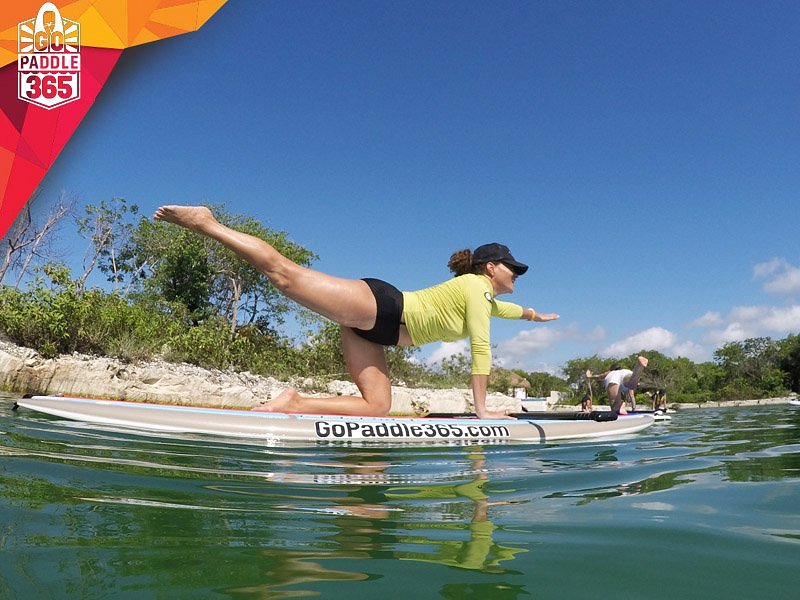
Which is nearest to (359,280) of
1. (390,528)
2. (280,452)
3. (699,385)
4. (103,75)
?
(280,452)

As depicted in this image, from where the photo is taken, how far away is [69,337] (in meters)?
11.8

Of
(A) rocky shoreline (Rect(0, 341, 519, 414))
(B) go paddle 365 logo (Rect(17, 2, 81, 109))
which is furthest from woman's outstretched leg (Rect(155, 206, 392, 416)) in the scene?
(B) go paddle 365 logo (Rect(17, 2, 81, 109))

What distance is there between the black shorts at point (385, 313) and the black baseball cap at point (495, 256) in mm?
867

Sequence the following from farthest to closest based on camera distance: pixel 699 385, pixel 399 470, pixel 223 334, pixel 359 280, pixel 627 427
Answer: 1. pixel 699 385
2. pixel 223 334
3. pixel 627 427
4. pixel 359 280
5. pixel 399 470

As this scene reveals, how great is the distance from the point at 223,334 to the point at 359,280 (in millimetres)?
13868

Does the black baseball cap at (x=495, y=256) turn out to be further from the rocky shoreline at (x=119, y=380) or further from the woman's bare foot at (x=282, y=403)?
the rocky shoreline at (x=119, y=380)

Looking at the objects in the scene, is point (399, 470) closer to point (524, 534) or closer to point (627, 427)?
point (524, 534)

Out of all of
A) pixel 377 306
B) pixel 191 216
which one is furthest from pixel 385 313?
pixel 191 216

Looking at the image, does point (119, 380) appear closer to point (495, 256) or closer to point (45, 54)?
point (495, 256)

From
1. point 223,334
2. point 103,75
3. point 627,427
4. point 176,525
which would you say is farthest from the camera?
point 223,334

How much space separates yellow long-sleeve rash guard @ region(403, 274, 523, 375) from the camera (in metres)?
3.75

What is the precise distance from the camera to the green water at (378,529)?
0.90 meters

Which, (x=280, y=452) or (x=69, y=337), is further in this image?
(x=69, y=337)

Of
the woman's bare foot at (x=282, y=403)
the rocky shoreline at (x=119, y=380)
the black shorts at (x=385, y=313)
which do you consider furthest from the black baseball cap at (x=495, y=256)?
the rocky shoreline at (x=119, y=380)
